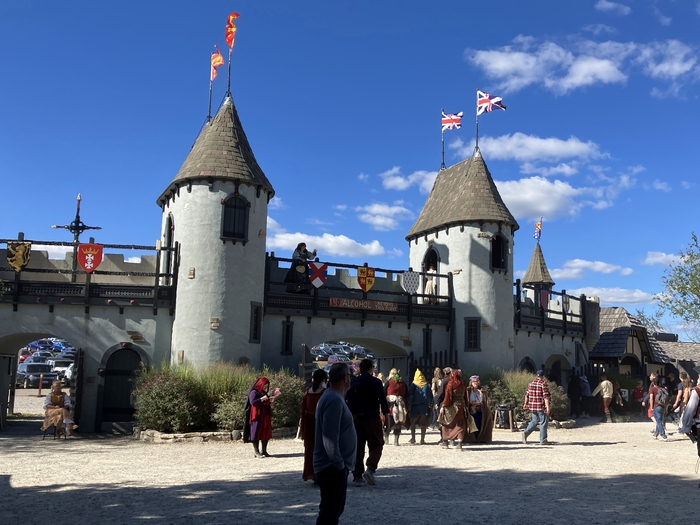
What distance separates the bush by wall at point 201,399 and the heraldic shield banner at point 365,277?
5.51 meters

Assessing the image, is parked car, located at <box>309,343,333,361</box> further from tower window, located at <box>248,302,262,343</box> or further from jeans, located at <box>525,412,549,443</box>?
jeans, located at <box>525,412,549,443</box>

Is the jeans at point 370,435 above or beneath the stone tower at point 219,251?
beneath

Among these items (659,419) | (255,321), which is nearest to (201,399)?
(255,321)

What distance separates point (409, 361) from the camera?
21688mm

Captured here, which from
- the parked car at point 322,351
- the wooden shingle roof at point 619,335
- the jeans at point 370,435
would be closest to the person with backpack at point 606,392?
the wooden shingle roof at point 619,335

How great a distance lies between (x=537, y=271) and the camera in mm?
40594

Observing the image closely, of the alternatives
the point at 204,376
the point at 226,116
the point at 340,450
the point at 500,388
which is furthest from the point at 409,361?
the point at 340,450

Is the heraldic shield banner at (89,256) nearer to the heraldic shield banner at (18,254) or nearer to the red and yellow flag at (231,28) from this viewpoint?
the heraldic shield banner at (18,254)

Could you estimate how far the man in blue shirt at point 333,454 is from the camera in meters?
5.40

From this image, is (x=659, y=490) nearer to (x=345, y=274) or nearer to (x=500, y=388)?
(x=500, y=388)

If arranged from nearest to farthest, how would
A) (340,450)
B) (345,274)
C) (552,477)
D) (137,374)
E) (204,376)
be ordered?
(340,450) < (552,477) < (204,376) < (137,374) < (345,274)

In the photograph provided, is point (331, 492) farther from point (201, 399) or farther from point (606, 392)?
point (606, 392)

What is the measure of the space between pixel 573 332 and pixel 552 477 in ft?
64.1

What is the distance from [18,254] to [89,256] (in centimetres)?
182
